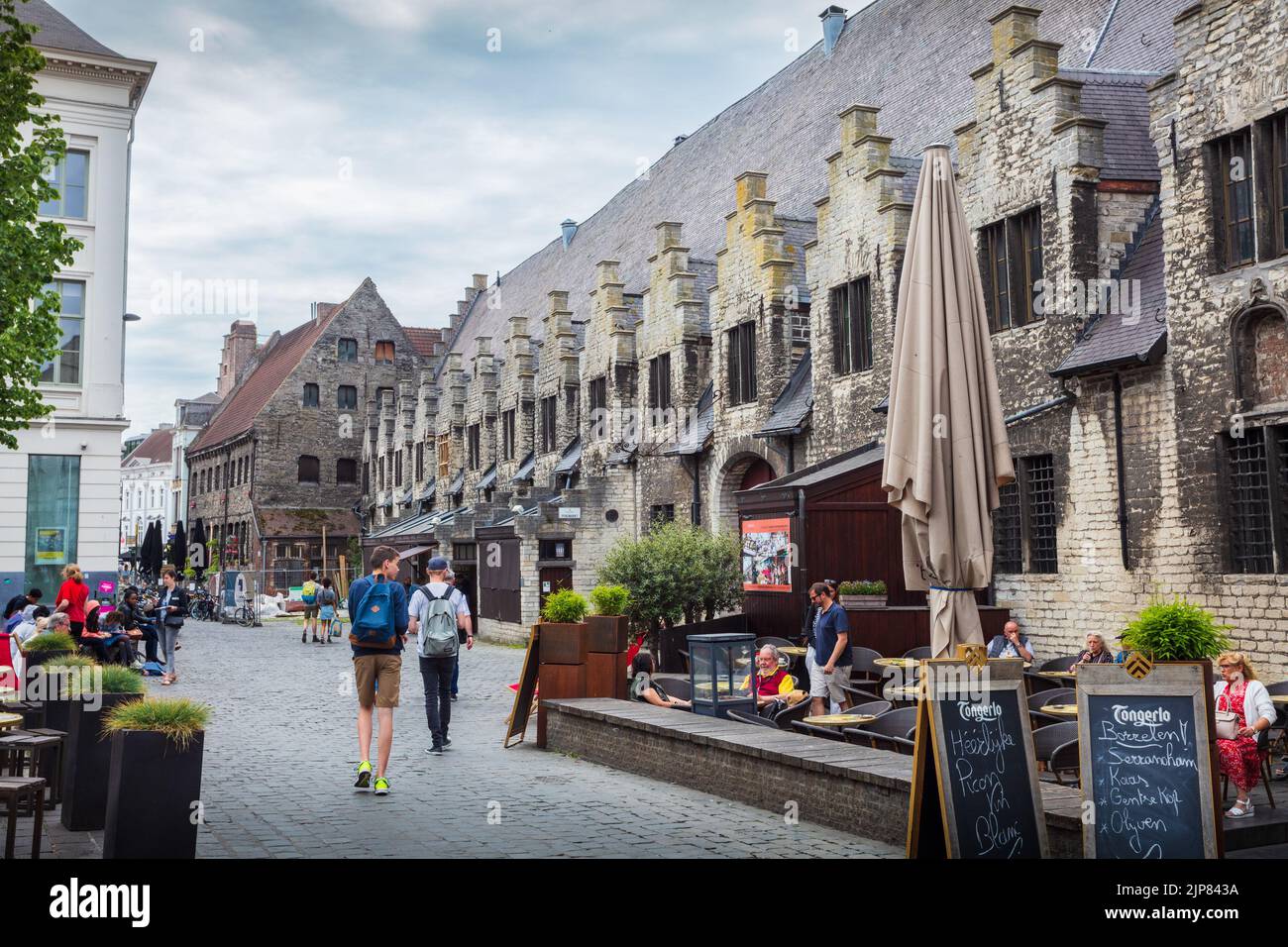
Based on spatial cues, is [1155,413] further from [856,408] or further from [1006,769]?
[1006,769]

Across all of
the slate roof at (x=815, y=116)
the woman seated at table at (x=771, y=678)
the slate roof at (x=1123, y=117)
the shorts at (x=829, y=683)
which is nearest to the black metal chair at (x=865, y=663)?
the woman seated at table at (x=771, y=678)

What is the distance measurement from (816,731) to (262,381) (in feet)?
198

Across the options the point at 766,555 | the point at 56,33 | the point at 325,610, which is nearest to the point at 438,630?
the point at 766,555

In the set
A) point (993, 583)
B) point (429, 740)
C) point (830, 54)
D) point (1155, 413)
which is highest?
point (830, 54)

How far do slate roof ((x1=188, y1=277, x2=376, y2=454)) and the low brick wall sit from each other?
171 feet

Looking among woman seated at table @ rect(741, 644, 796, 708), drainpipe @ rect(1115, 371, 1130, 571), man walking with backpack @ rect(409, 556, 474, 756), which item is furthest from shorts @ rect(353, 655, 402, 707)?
drainpipe @ rect(1115, 371, 1130, 571)

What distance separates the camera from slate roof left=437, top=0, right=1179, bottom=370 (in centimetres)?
2389

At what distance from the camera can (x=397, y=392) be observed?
60812 millimetres

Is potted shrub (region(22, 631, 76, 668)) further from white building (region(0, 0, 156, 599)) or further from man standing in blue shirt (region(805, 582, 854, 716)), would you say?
white building (region(0, 0, 156, 599))

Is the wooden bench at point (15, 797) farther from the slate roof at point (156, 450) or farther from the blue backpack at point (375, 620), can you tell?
the slate roof at point (156, 450)

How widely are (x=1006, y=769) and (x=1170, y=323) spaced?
9.88 metres

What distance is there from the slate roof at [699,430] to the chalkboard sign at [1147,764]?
20.3 metres
